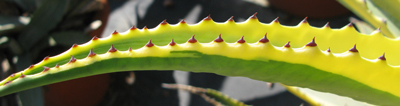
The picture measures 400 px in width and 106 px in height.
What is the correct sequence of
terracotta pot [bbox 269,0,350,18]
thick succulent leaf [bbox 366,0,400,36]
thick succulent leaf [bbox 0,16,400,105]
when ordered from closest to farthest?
thick succulent leaf [bbox 0,16,400,105] → thick succulent leaf [bbox 366,0,400,36] → terracotta pot [bbox 269,0,350,18]

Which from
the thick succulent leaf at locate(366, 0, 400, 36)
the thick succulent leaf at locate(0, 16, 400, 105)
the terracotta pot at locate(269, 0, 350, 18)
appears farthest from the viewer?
the terracotta pot at locate(269, 0, 350, 18)

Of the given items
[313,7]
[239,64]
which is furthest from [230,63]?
[313,7]

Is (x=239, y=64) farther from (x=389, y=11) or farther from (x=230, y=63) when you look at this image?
(x=389, y=11)

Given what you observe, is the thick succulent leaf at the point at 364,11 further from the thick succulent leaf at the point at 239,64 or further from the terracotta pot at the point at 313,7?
the terracotta pot at the point at 313,7

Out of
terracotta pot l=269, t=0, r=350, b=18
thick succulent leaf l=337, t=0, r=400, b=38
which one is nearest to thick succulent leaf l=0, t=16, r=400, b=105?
thick succulent leaf l=337, t=0, r=400, b=38

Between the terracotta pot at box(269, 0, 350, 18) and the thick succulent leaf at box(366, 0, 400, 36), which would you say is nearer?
the thick succulent leaf at box(366, 0, 400, 36)

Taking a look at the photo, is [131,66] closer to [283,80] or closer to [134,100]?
[283,80]

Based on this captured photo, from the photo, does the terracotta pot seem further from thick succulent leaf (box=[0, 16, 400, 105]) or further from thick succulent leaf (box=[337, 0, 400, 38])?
thick succulent leaf (box=[0, 16, 400, 105])

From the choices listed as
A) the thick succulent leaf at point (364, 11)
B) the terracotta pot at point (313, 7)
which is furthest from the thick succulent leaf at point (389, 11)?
the terracotta pot at point (313, 7)
